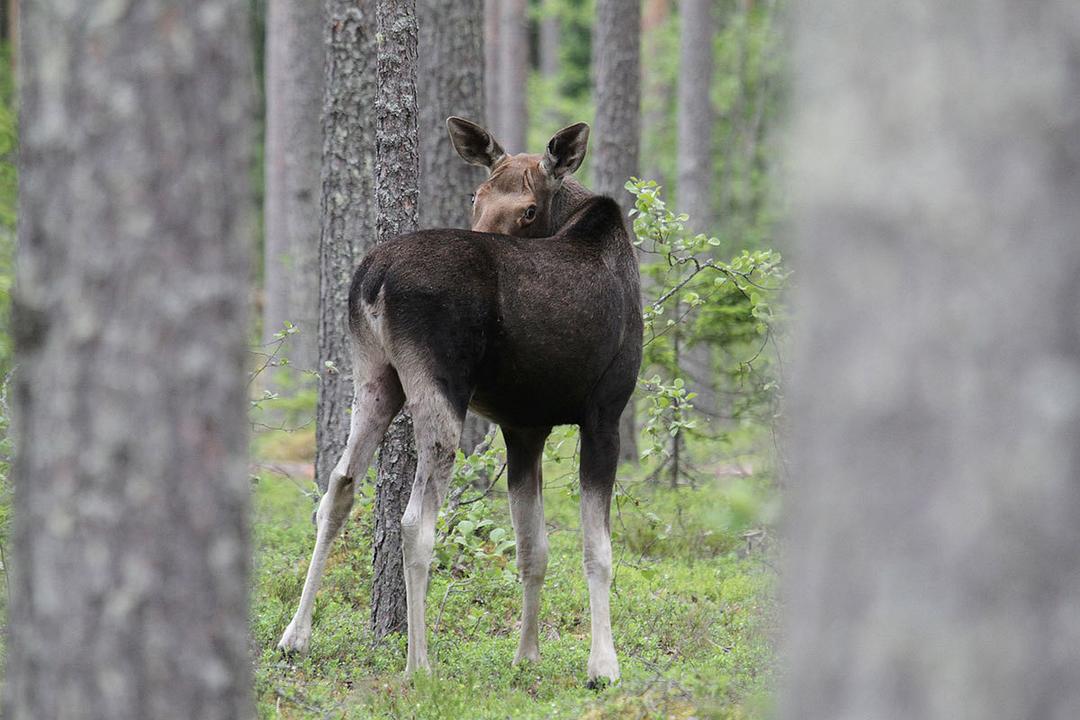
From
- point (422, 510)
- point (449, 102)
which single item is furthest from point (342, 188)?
point (422, 510)

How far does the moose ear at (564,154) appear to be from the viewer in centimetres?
706

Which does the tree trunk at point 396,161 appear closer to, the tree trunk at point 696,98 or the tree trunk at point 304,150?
the tree trunk at point 304,150

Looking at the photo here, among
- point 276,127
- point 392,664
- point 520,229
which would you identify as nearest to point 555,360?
point 520,229

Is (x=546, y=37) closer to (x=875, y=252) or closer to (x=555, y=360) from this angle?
(x=555, y=360)

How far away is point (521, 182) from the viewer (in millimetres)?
7105

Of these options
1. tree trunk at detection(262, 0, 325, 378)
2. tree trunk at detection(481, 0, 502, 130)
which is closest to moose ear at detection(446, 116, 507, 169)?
tree trunk at detection(262, 0, 325, 378)

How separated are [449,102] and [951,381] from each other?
386 inches

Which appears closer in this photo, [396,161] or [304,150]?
[396,161]

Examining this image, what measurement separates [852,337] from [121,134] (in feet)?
5.93

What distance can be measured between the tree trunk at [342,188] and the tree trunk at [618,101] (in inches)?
203

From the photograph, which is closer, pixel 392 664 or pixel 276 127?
pixel 392 664

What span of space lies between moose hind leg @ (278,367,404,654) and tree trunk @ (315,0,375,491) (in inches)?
111

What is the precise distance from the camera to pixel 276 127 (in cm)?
2217

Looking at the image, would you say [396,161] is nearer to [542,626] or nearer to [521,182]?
[521,182]
